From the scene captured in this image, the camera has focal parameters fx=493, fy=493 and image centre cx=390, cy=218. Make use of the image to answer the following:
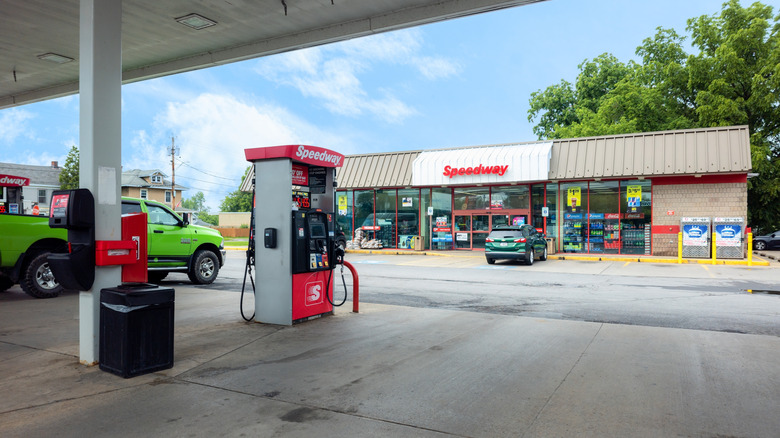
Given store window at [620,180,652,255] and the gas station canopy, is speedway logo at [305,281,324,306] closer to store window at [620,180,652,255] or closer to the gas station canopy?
the gas station canopy

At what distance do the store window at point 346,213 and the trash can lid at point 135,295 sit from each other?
24.4 m

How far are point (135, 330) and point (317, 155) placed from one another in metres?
3.82

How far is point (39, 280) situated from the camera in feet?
33.7

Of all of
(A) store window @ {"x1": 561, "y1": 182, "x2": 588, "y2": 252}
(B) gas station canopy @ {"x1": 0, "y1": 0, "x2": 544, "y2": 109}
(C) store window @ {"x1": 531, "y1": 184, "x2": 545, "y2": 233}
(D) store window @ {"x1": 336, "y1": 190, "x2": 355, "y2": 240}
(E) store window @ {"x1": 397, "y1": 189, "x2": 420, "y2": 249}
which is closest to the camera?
(B) gas station canopy @ {"x1": 0, "y1": 0, "x2": 544, "y2": 109}

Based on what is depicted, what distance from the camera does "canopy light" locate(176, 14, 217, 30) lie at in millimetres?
9078

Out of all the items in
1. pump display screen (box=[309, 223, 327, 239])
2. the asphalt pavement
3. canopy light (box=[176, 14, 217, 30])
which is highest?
canopy light (box=[176, 14, 217, 30])

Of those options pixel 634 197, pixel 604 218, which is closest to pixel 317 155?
pixel 604 218

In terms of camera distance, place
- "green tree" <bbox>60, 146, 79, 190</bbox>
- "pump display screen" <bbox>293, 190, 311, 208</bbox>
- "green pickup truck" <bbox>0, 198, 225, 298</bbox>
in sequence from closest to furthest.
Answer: "pump display screen" <bbox>293, 190, 311, 208</bbox>, "green pickup truck" <bbox>0, 198, 225, 298</bbox>, "green tree" <bbox>60, 146, 79, 190</bbox>

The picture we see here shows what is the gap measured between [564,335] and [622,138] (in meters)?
18.7

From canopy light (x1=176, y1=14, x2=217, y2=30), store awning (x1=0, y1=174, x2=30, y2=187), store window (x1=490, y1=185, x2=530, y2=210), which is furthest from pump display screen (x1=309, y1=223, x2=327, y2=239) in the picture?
store window (x1=490, y1=185, x2=530, y2=210)

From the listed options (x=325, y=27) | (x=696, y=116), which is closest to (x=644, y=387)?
(x=325, y=27)

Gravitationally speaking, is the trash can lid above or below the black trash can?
above

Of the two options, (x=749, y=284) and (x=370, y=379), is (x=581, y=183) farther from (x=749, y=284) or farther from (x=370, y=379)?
(x=370, y=379)

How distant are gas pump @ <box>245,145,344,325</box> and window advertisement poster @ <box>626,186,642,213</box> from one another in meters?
19.2
